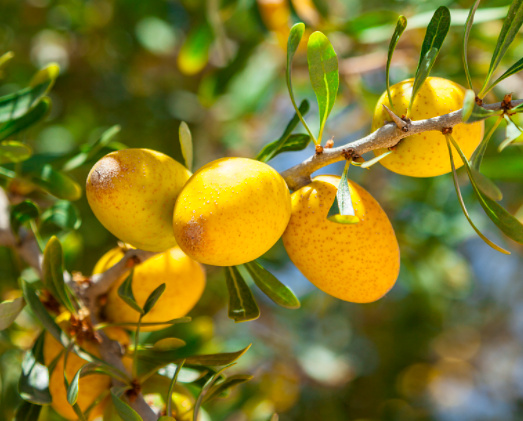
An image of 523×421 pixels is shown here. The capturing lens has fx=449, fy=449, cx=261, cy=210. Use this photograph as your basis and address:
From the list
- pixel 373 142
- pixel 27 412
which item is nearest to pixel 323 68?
pixel 373 142

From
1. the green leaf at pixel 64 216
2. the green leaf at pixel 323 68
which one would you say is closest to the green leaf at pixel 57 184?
the green leaf at pixel 64 216

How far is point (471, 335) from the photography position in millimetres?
2988

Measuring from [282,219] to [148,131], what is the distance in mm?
1796

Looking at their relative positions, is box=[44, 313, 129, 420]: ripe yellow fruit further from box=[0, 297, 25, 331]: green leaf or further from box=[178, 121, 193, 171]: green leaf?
box=[178, 121, 193, 171]: green leaf

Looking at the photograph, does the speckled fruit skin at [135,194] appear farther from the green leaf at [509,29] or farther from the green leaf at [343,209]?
the green leaf at [509,29]

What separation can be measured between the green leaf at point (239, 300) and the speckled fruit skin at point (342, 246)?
0.11 meters

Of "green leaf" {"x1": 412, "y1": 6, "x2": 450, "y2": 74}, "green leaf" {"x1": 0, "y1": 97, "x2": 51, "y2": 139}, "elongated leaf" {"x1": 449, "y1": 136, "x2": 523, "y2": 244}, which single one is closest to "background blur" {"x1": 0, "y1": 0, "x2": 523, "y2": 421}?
"green leaf" {"x1": 0, "y1": 97, "x2": 51, "y2": 139}

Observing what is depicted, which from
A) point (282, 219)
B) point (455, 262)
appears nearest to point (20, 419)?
point (282, 219)

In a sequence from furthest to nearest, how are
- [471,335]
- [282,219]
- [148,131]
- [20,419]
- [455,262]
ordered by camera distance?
[471,335] → [148,131] → [455,262] → [20,419] → [282,219]

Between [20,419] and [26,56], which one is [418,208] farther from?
[26,56]

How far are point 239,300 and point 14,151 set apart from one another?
533mm

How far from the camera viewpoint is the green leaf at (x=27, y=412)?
2.85 ft

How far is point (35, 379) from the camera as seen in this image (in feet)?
2.60

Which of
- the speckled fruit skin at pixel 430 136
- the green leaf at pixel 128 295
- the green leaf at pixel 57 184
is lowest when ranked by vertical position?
the green leaf at pixel 128 295
